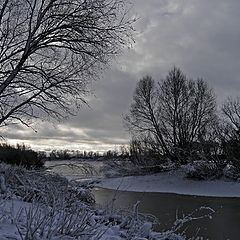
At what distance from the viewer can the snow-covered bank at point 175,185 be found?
30.8m

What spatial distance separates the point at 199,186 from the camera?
33.6m

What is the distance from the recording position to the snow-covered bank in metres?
30.8

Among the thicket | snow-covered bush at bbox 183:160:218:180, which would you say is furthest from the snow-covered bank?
the thicket

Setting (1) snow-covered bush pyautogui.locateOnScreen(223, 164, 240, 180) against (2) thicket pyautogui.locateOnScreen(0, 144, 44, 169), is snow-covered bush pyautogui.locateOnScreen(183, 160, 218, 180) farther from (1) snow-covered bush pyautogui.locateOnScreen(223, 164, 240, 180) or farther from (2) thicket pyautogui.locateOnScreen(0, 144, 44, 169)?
(2) thicket pyautogui.locateOnScreen(0, 144, 44, 169)

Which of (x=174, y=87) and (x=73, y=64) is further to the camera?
(x=174, y=87)

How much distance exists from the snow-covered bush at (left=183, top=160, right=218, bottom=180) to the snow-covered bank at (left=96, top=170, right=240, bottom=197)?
1.98 feet

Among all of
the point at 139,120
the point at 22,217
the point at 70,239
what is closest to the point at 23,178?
the point at 22,217

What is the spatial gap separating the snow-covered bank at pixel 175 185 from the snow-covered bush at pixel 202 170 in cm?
60

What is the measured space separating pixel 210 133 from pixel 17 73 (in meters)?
26.3

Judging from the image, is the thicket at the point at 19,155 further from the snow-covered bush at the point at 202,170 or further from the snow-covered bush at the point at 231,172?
the snow-covered bush at the point at 231,172

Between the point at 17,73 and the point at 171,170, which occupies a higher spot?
the point at 17,73

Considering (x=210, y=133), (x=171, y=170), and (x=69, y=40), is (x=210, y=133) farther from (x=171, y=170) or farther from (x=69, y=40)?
(x=69, y=40)

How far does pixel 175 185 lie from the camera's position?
35.9 meters

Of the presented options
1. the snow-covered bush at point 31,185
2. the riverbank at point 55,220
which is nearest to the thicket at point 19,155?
the snow-covered bush at point 31,185
